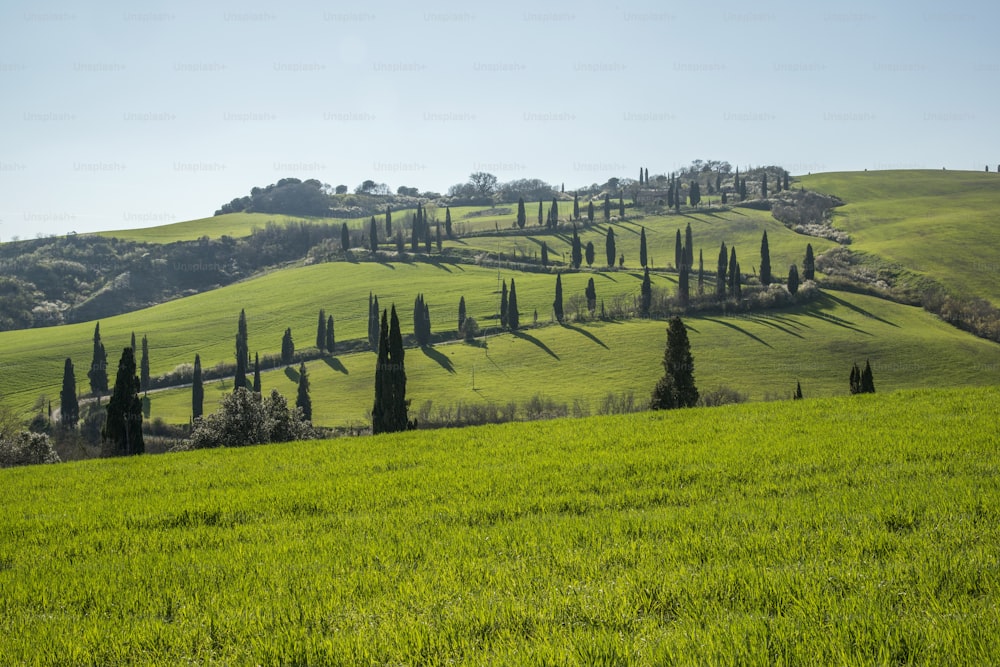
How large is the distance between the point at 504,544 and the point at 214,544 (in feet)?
16.8

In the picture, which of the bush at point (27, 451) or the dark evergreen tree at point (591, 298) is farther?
the dark evergreen tree at point (591, 298)

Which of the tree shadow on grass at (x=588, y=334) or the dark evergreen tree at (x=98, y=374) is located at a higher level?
the tree shadow on grass at (x=588, y=334)

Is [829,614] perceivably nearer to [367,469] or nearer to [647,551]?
[647,551]

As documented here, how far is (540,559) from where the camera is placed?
10195 millimetres

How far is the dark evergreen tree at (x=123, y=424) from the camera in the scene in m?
43.6

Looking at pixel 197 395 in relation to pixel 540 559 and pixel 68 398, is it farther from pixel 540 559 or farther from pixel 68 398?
pixel 540 559

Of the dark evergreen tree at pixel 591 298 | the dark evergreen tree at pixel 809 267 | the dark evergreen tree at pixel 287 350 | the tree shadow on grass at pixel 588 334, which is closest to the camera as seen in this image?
the tree shadow on grass at pixel 588 334

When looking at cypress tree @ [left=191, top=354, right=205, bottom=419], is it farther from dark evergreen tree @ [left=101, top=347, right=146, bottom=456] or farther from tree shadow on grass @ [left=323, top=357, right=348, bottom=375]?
dark evergreen tree @ [left=101, top=347, right=146, bottom=456]

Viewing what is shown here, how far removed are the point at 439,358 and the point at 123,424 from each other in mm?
98303

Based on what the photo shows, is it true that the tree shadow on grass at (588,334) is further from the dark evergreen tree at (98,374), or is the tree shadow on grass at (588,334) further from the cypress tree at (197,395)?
the dark evergreen tree at (98,374)

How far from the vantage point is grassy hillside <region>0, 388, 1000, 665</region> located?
24.6 feet

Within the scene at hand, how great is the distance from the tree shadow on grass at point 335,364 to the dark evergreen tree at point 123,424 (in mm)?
92532

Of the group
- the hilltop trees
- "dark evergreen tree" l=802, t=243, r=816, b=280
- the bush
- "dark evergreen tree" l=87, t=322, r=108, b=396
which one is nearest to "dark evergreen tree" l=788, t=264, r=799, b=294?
"dark evergreen tree" l=802, t=243, r=816, b=280

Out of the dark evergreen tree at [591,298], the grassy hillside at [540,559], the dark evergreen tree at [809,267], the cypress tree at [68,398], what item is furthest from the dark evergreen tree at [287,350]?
the grassy hillside at [540,559]
